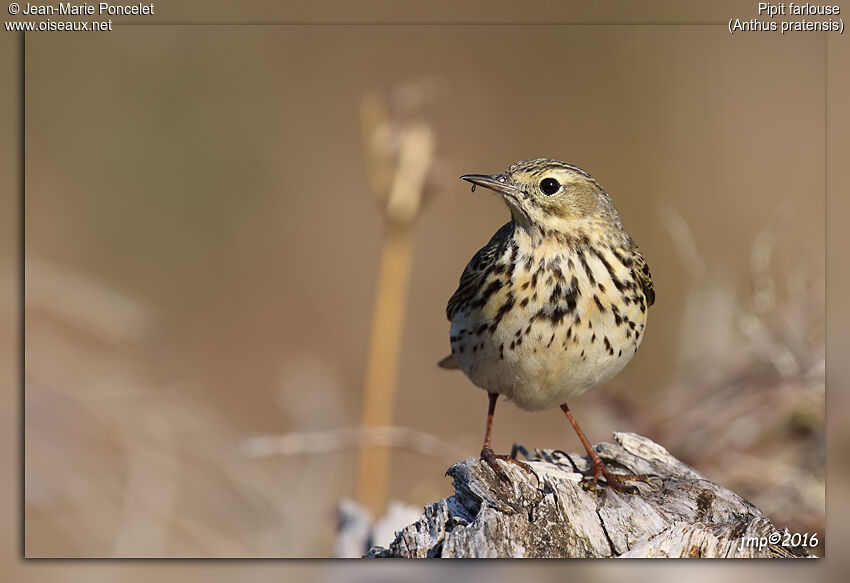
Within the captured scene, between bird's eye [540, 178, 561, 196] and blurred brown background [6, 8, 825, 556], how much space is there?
612mm

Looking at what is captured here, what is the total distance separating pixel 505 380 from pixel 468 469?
0.37 metres

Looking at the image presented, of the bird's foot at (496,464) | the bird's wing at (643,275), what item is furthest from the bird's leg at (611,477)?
the bird's wing at (643,275)

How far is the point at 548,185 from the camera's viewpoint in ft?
13.1

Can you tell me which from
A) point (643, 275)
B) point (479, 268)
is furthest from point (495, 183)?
point (643, 275)

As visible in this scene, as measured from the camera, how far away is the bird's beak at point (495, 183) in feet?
12.9

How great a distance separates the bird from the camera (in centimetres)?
383

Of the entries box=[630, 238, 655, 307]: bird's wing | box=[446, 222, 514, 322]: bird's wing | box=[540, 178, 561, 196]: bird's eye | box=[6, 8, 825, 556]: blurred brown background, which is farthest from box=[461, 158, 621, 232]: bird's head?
box=[6, 8, 825, 556]: blurred brown background

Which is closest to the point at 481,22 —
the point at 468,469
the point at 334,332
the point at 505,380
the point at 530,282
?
the point at 530,282

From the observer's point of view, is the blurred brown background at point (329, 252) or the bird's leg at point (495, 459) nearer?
the bird's leg at point (495, 459)

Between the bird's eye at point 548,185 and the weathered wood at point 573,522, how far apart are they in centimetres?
103

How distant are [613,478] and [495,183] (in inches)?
47.7

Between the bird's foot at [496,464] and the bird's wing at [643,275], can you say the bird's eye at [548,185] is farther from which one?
the bird's foot at [496,464]

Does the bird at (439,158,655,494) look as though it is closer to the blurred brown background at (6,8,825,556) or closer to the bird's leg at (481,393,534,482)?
the bird's leg at (481,393,534,482)

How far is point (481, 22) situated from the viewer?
14.4 feet
